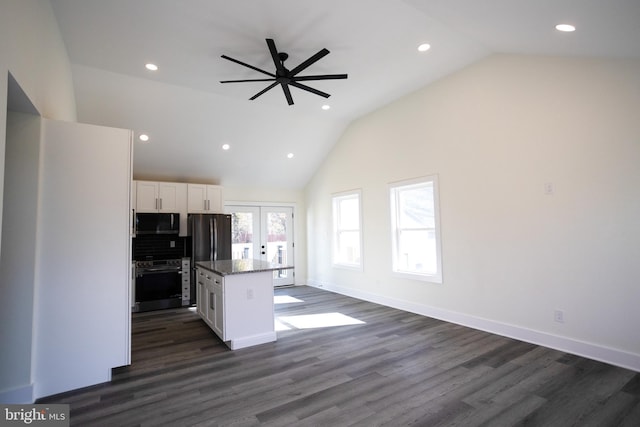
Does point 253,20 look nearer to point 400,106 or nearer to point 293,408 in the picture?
point 400,106

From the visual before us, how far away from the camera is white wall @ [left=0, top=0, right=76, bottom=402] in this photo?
1.90 meters

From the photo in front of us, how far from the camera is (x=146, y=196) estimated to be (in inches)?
231

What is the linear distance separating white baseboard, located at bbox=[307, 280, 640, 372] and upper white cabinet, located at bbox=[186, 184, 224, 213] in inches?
149

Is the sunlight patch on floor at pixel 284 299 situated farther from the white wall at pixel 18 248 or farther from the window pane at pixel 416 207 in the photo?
the white wall at pixel 18 248

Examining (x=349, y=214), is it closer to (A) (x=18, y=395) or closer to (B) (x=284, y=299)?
(B) (x=284, y=299)

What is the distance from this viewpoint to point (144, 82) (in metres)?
4.54

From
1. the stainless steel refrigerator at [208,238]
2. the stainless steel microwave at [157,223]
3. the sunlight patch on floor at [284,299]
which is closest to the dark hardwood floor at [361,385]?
the sunlight patch on floor at [284,299]

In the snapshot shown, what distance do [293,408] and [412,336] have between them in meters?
2.09

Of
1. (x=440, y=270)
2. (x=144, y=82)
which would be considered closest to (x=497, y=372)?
(x=440, y=270)

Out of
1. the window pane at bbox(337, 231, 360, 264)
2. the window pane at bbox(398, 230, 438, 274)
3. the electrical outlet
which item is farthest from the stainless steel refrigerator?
the electrical outlet

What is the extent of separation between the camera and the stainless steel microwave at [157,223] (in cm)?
562

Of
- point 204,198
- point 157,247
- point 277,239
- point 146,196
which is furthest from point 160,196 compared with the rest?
point 277,239

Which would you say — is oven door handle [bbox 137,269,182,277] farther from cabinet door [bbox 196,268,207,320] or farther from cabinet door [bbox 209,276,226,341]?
cabinet door [bbox 209,276,226,341]

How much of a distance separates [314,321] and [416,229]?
2247 millimetres
